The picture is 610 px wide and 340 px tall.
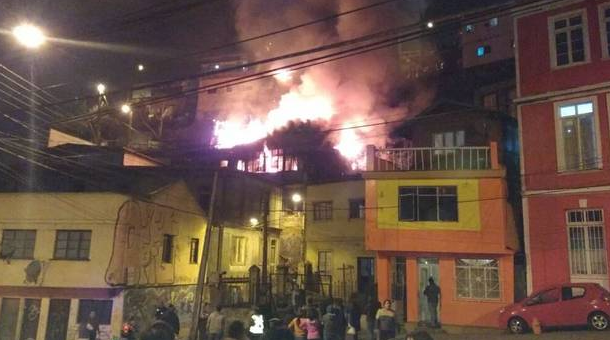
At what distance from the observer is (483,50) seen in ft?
139

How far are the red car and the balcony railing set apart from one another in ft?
20.7

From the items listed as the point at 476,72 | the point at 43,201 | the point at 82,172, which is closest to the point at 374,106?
the point at 476,72

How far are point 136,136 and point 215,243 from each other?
1061 inches

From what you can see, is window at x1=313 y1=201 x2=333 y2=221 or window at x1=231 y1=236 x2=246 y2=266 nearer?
window at x1=231 y1=236 x2=246 y2=266

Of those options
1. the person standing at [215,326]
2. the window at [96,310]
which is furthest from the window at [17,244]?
the person standing at [215,326]

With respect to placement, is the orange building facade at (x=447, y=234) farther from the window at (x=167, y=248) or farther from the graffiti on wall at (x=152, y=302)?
the window at (x=167, y=248)

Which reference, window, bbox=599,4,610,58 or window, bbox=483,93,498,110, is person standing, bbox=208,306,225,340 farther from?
window, bbox=483,93,498,110

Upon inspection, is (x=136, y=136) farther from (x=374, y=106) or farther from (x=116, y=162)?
(x=374, y=106)

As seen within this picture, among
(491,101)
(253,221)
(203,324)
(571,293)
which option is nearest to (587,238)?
(571,293)

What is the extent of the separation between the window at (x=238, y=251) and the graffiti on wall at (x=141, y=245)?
629 cm

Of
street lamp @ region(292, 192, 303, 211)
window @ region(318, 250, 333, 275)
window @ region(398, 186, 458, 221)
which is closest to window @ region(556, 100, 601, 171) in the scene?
window @ region(398, 186, 458, 221)

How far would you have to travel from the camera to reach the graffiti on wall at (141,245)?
2252 centimetres

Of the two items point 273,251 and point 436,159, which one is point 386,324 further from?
point 273,251

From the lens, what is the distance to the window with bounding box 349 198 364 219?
32938 millimetres
